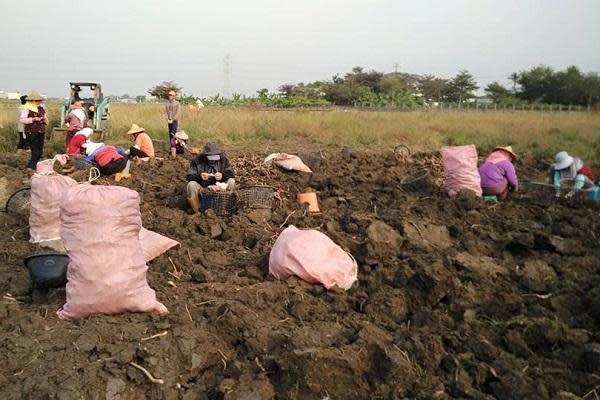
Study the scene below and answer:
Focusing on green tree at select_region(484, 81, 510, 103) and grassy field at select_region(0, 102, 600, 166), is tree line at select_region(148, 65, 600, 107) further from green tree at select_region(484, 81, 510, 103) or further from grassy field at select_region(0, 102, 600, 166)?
grassy field at select_region(0, 102, 600, 166)

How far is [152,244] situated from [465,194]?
4002 mm

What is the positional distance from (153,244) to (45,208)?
120 centimetres

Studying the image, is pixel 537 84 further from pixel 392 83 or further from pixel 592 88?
pixel 392 83

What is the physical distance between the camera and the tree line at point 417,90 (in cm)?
3922

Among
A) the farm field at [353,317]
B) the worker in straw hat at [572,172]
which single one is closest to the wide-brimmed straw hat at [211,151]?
the farm field at [353,317]

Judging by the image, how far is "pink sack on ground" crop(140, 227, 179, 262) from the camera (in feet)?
17.1

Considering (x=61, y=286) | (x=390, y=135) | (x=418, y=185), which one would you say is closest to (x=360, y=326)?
(x=61, y=286)

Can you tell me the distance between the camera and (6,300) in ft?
13.3

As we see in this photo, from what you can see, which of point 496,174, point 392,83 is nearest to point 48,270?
point 496,174

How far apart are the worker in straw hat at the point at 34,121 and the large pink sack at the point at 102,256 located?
23.9 feet

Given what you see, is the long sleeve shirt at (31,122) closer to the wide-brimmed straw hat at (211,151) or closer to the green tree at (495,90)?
the wide-brimmed straw hat at (211,151)

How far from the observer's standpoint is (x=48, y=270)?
4309 millimetres

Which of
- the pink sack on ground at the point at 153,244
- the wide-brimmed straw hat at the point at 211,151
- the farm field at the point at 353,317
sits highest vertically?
the wide-brimmed straw hat at the point at 211,151

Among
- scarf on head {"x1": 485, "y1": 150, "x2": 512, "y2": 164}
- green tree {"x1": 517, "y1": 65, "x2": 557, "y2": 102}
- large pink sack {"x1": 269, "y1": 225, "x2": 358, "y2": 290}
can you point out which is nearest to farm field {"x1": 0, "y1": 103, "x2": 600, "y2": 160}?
scarf on head {"x1": 485, "y1": 150, "x2": 512, "y2": 164}
